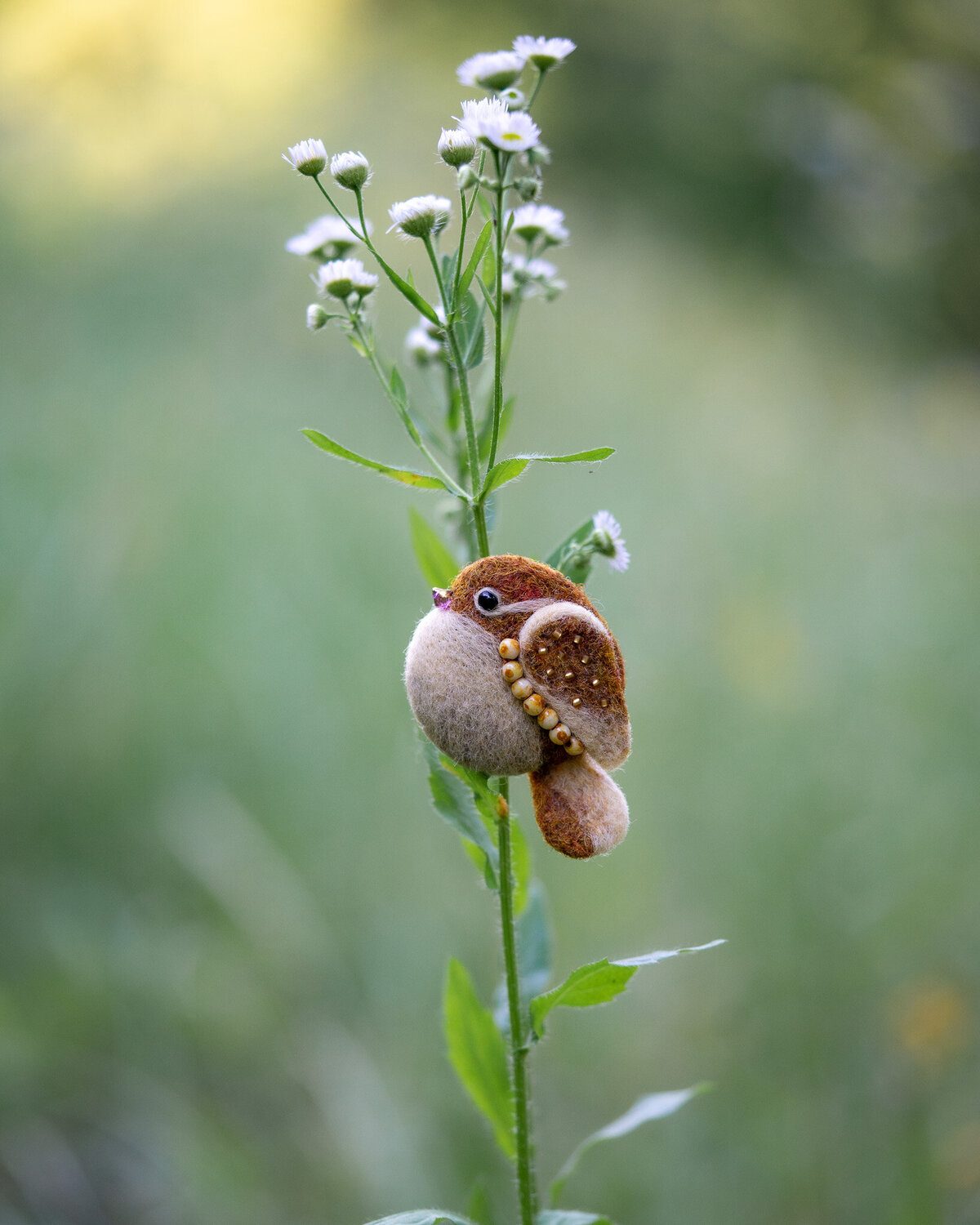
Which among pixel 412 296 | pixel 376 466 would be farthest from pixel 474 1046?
pixel 412 296

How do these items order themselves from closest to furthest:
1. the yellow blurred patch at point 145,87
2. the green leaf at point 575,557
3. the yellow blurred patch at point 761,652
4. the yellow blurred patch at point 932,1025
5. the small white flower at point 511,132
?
the small white flower at point 511,132, the green leaf at point 575,557, the yellow blurred patch at point 932,1025, the yellow blurred patch at point 761,652, the yellow blurred patch at point 145,87

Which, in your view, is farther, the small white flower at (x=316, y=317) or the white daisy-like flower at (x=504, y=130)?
the small white flower at (x=316, y=317)

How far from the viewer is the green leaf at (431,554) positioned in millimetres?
775

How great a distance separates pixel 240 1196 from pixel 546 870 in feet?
2.41

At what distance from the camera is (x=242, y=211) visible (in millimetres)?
3646

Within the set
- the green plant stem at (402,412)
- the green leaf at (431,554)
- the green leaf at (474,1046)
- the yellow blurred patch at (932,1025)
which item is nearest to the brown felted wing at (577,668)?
the green plant stem at (402,412)

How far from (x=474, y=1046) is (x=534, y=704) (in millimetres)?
393

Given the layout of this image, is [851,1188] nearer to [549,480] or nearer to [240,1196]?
[240,1196]

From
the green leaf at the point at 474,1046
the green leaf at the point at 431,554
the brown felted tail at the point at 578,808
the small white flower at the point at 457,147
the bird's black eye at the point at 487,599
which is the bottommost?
the green leaf at the point at 474,1046

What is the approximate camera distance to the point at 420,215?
623 mm

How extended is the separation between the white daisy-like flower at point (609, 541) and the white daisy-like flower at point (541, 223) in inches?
11.1

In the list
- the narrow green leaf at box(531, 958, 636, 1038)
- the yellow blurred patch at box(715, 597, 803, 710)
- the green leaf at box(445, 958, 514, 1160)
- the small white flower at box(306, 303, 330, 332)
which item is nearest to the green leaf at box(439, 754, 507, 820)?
the narrow green leaf at box(531, 958, 636, 1038)

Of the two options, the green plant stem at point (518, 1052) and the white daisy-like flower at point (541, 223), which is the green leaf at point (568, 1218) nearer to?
the green plant stem at point (518, 1052)

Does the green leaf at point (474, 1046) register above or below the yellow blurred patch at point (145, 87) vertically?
below
